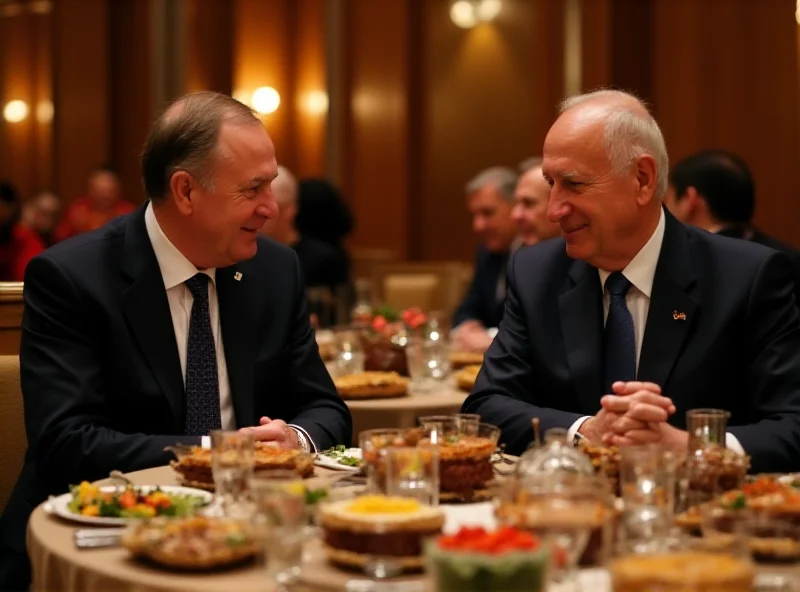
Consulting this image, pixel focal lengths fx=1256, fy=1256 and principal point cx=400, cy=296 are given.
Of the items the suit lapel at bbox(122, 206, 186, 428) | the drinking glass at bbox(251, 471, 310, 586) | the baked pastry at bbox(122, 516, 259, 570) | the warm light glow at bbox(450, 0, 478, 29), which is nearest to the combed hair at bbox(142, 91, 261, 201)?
the suit lapel at bbox(122, 206, 186, 428)

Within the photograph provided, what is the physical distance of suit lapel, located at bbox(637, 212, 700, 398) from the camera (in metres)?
3.08

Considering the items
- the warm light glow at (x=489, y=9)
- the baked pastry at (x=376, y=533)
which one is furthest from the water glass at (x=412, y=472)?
the warm light glow at (x=489, y=9)

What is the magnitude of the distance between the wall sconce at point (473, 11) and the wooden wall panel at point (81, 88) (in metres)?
4.01

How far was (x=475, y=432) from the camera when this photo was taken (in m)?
2.50

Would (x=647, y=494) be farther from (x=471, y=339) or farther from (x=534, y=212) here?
(x=534, y=212)

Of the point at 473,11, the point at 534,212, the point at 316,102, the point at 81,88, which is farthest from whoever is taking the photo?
the point at 81,88

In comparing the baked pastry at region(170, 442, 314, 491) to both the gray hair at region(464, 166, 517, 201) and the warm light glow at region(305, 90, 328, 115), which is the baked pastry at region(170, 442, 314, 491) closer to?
the gray hair at region(464, 166, 517, 201)

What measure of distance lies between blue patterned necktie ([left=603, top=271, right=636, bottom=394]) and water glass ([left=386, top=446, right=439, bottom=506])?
1.06 meters

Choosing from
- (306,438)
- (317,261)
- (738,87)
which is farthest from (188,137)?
(738,87)

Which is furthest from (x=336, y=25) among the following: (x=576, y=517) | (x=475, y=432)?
(x=576, y=517)

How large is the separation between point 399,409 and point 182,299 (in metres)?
1.17

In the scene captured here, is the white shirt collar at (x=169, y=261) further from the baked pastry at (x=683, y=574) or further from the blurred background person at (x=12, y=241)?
the blurred background person at (x=12, y=241)

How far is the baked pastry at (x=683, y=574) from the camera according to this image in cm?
162

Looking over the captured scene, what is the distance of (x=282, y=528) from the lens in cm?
180
